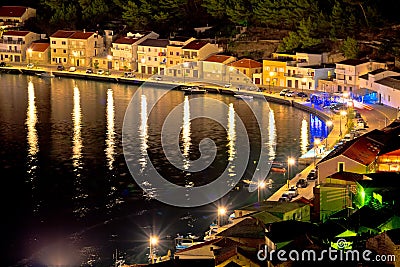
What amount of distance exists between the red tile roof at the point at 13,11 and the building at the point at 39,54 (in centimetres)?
189

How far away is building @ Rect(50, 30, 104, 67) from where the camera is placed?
20234 millimetres

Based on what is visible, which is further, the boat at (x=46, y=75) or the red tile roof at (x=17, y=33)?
the red tile roof at (x=17, y=33)

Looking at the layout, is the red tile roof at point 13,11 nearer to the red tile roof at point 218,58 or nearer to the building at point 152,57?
the building at point 152,57

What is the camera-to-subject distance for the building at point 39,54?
2069 centimetres

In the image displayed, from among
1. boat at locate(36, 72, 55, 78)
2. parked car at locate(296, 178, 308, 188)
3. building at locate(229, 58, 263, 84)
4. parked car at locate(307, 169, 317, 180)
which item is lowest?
parked car at locate(296, 178, 308, 188)

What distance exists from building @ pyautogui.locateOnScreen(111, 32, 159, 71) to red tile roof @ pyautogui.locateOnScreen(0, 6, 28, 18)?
126 inches

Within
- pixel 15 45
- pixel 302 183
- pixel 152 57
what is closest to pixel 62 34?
pixel 15 45

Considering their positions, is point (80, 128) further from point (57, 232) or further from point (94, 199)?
point (57, 232)

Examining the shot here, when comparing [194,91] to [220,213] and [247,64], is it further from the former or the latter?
[220,213]

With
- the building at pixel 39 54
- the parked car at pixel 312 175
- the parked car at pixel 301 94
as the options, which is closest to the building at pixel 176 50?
the building at pixel 39 54

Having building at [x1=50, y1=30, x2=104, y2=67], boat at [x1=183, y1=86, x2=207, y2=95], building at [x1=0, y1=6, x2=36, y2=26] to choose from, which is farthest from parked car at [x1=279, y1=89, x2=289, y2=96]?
building at [x1=0, y1=6, x2=36, y2=26]

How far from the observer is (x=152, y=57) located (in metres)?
19.4

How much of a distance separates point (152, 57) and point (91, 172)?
7.78 m

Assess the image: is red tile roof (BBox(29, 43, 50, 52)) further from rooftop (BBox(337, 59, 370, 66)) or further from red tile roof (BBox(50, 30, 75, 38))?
rooftop (BBox(337, 59, 370, 66))
